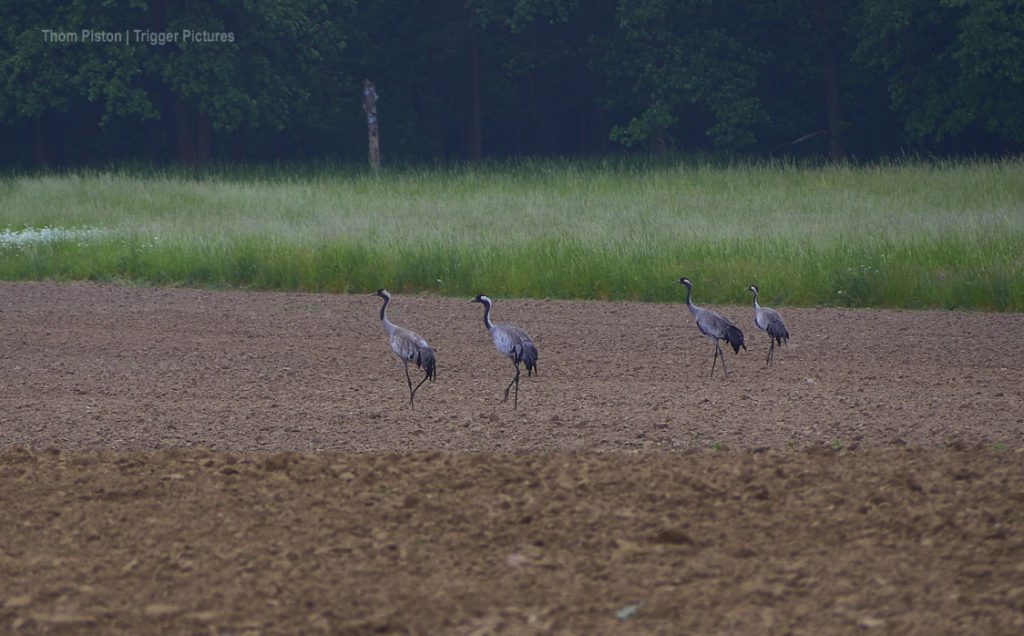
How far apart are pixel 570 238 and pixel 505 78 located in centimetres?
2952

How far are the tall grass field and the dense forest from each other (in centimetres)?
1226

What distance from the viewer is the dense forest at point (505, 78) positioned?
1460 inches

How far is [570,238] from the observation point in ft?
57.3

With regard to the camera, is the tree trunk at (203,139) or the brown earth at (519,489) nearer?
the brown earth at (519,489)

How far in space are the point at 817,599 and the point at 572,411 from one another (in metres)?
4.28

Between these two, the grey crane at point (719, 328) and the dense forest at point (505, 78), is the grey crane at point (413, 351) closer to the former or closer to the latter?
the grey crane at point (719, 328)

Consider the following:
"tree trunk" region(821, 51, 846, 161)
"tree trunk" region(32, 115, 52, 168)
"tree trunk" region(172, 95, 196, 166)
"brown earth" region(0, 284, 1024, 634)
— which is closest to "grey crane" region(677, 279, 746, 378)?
"brown earth" region(0, 284, 1024, 634)

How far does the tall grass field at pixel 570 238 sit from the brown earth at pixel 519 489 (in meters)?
2.84

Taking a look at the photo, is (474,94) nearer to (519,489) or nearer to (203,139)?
(203,139)

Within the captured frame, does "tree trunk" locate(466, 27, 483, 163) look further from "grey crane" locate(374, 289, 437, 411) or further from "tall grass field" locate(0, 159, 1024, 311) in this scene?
"grey crane" locate(374, 289, 437, 411)

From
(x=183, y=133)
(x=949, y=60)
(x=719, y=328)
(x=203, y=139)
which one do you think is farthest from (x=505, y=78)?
(x=719, y=328)

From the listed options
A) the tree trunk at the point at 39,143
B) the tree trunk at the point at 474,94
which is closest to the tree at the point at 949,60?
the tree trunk at the point at 474,94

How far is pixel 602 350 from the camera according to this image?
12.3 meters

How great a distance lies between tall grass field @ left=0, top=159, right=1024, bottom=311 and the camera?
15.4m
